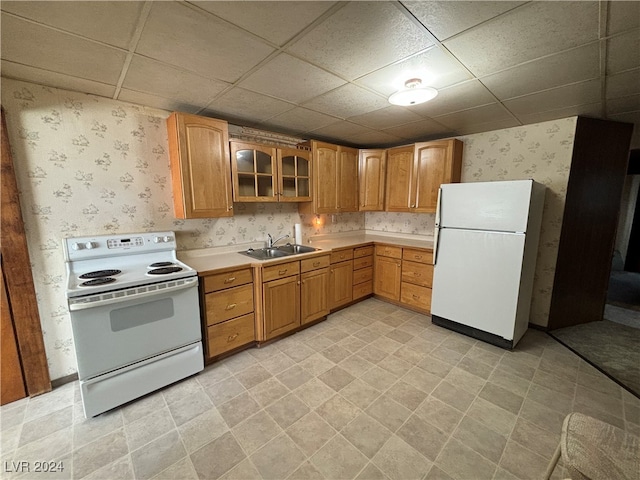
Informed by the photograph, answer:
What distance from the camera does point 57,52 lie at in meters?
1.43

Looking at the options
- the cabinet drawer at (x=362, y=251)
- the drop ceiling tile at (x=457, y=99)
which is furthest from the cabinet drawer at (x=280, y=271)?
the drop ceiling tile at (x=457, y=99)

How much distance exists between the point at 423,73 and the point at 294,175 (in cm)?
172

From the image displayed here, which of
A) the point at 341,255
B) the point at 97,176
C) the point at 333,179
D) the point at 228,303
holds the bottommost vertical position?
the point at 228,303

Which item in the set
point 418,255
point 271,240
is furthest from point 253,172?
point 418,255

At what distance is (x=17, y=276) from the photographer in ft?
6.04

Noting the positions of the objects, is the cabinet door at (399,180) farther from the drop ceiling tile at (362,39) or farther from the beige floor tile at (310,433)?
the beige floor tile at (310,433)

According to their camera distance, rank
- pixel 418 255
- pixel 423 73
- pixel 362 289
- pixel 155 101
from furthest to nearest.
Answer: pixel 362 289 < pixel 418 255 < pixel 155 101 < pixel 423 73

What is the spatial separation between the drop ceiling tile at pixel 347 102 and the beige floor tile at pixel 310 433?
2.39 meters

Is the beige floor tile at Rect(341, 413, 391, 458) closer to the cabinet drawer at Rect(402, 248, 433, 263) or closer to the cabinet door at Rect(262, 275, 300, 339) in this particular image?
the cabinet door at Rect(262, 275, 300, 339)

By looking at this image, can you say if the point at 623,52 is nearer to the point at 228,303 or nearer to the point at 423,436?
the point at 423,436

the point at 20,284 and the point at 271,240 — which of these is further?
the point at 271,240

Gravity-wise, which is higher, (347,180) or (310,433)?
(347,180)

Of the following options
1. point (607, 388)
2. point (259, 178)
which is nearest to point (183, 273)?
point (259, 178)

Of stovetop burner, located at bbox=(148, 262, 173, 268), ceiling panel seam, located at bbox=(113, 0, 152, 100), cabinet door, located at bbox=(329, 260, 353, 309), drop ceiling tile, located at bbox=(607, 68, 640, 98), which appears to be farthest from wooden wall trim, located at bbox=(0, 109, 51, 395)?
drop ceiling tile, located at bbox=(607, 68, 640, 98)
